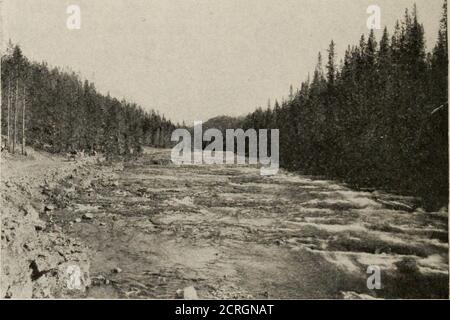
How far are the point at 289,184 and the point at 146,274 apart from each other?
31.1ft

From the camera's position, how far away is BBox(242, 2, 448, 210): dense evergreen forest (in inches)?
389

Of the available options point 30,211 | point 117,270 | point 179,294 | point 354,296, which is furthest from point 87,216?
point 354,296

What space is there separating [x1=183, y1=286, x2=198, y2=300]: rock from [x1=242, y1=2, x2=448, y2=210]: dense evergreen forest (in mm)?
5817

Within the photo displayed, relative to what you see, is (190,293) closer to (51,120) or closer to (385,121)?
(385,121)

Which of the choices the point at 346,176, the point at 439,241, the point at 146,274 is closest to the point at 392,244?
the point at 439,241

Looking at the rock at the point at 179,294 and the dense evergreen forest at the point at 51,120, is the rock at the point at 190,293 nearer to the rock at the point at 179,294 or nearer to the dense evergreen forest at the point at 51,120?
the rock at the point at 179,294

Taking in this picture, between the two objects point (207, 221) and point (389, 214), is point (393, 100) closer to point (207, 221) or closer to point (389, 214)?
point (389, 214)

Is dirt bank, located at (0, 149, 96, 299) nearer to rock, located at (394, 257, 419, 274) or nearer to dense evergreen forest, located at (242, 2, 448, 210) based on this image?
rock, located at (394, 257, 419, 274)

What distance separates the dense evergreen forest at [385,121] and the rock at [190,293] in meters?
5.82

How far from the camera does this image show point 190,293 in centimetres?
743

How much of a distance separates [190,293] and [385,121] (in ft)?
44.4

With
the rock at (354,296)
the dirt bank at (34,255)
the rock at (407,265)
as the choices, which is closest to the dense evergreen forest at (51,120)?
the dirt bank at (34,255)

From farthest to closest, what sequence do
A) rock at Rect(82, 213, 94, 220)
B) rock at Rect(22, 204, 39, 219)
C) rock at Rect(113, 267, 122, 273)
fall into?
Answer: 1. rock at Rect(82, 213, 94, 220)
2. rock at Rect(22, 204, 39, 219)
3. rock at Rect(113, 267, 122, 273)

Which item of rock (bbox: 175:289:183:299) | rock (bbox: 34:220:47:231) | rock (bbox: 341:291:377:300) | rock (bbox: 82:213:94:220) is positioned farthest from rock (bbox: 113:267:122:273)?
rock (bbox: 341:291:377:300)
